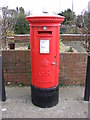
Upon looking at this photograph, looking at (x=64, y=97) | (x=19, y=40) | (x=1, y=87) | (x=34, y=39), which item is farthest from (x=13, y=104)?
(x=19, y=40)

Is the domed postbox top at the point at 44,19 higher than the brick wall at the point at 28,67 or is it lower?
higher

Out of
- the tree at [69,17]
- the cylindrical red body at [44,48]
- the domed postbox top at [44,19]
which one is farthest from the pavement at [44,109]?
the tree at [69,17]

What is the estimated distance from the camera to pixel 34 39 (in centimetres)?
255

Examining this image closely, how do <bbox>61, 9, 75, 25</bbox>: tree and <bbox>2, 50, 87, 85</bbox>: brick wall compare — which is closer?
<bbox>2, 50, 87, 85</bbox>: brick wall

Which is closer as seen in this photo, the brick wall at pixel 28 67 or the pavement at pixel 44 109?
the pavement at pixel 44 109

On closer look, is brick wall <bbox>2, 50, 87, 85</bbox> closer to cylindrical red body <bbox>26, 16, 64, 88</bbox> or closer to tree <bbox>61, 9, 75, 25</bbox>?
cylindrical red body <bbox>26, 16, 64, 88</bbox>

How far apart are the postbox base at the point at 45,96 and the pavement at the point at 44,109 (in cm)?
9

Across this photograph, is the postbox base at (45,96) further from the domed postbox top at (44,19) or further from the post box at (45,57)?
the domed postbox top at (44,19)

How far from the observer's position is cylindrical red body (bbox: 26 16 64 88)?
94.6 inches

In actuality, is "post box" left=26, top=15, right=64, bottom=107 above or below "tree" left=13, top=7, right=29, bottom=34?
below

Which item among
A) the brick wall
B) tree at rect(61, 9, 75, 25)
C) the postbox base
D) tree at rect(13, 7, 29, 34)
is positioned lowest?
the postbox base

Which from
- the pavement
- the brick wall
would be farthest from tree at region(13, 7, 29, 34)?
the pavement

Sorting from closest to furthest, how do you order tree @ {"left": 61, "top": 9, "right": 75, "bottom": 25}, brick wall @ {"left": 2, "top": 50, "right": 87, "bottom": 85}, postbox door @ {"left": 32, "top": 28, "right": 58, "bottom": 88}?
postbox door @ {"left": 32, "top": 28, "right": 58, "bottom": 88}
brick wall @ {"left": 2, "top": 50, "right": 87, "bottom": 85}
tree @ {"left": 61, "top": 9, "right": 75, "bottom": 25}

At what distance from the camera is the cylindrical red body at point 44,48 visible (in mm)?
2402
